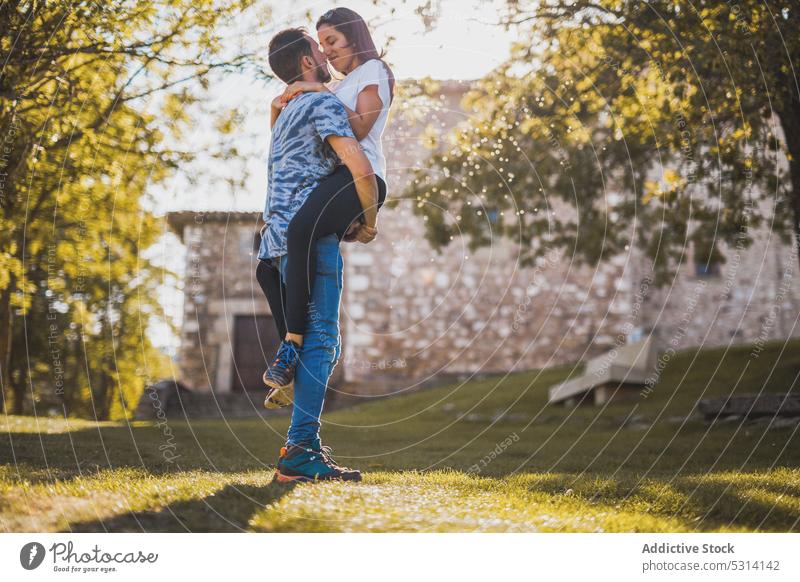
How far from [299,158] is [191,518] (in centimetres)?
177

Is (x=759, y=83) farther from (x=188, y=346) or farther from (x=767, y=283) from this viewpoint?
(x=188, y=346)

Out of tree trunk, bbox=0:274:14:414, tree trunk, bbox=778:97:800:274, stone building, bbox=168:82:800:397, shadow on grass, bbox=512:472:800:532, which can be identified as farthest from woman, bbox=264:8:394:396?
stone building, bbox=168:82:800:397

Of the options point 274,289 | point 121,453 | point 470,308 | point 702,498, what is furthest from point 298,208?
point 470,308

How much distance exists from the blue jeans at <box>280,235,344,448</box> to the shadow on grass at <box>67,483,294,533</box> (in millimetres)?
407

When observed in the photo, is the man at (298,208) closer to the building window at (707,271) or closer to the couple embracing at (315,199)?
the couple embracing at (315,199)

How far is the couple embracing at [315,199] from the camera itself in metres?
3.49

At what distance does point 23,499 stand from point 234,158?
3.58 m

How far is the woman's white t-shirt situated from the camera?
383cm

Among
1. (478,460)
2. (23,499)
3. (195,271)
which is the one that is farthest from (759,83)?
(195,271)

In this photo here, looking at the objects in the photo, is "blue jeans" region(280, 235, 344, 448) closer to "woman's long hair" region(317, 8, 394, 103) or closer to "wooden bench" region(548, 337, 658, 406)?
"woman's long hair" region(317, 8, 394, 103)

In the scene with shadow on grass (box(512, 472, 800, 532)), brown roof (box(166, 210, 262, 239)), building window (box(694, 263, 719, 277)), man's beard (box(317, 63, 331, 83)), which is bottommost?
shadow on grass (box(512, 472, 800, 532))

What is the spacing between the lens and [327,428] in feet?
25.9

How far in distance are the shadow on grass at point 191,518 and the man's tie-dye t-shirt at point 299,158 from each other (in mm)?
1188

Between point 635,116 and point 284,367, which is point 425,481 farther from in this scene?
point 635,116
